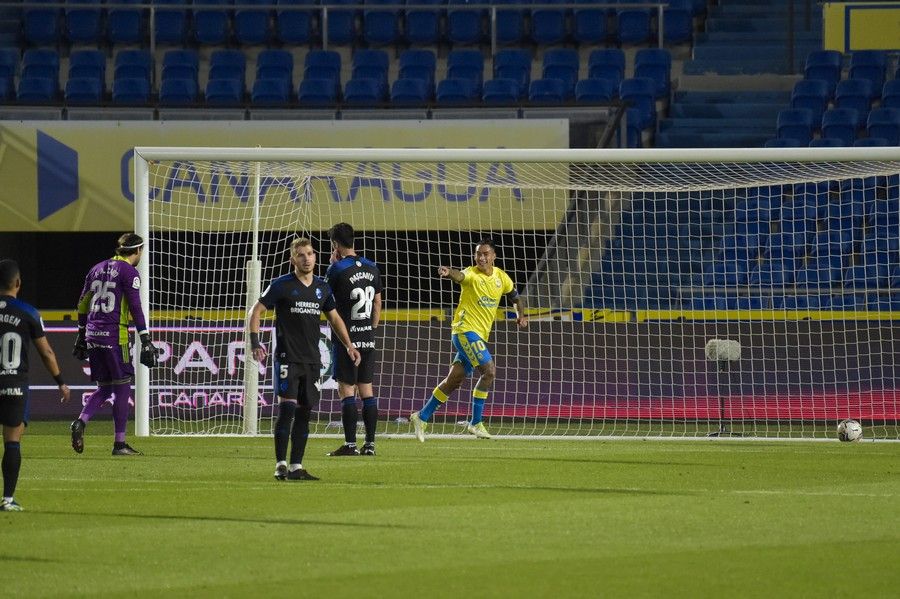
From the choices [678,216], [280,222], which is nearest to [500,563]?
[280,222]

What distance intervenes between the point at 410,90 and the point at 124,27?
236 inches

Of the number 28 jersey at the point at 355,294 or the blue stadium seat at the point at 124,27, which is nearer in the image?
the number 28 jersey at the point at 355,294

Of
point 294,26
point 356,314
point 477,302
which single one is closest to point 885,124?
point 477,302

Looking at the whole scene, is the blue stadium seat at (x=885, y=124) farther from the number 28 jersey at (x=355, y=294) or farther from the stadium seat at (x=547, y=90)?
the number 28 jersey at (x=355, y=294)

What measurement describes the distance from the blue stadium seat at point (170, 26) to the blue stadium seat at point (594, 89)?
7493mm

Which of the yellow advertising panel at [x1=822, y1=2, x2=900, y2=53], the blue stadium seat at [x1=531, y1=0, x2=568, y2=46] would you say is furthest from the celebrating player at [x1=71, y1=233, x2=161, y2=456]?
the blue stadium seat at [x1=531, y1=0, x2=568, y2=46]

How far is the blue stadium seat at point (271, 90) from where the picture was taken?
24547 millimetres

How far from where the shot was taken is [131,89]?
24625 millimetres

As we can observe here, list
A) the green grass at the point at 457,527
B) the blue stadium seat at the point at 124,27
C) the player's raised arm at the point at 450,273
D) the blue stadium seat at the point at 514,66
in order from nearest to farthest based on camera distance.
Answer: the green grass at the point at 457,527 < the player's raised arm at the point at 450,273 < the blue stadium seat at the point at 514,66 < the blue stadium seat at the point at 124,27

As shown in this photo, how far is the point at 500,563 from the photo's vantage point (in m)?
7.21

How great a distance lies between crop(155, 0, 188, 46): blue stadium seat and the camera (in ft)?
87.6

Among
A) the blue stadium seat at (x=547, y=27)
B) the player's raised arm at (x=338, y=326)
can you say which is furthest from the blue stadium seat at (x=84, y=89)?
the player's raised arm at (x=338, y=326)

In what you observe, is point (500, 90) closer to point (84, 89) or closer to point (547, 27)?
point (547, 27)

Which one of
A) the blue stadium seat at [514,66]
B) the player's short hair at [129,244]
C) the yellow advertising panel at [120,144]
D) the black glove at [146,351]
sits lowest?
the black glove at [146,351]
